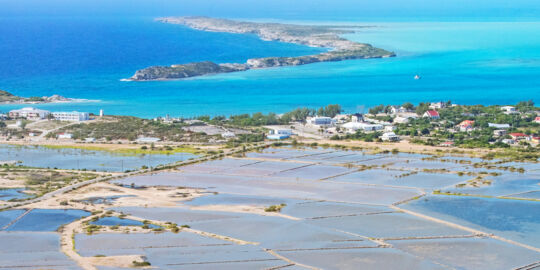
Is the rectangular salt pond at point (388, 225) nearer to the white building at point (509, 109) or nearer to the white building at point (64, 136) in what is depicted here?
the white building at point (64, 136)

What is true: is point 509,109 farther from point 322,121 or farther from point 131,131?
point 131,131

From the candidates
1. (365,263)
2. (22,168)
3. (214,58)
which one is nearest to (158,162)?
(22,168)

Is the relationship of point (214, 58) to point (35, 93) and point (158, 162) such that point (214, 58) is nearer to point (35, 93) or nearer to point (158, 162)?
point (35, 93)

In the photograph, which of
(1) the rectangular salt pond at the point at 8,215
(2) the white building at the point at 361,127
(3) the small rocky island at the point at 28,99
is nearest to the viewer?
(1) the rectangular salt pond at the point at 8,215

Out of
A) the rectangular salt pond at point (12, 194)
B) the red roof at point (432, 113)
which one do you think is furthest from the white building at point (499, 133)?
the rectangular salt pond at point (12, 194)

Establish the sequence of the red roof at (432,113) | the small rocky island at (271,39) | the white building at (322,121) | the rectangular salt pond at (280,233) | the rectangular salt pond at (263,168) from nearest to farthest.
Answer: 1. the rectangular salt pond at (280,233)
2. the rectangular salt pond at (263,168)
3. the white building at (322,121)
4. the red roof at (432,113)
5. the small rocky island at (271,39)

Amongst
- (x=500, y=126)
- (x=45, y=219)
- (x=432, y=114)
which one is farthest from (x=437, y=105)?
(x=45, y=219)
